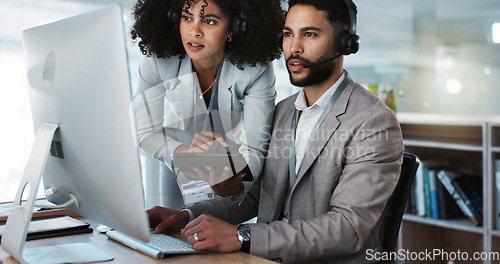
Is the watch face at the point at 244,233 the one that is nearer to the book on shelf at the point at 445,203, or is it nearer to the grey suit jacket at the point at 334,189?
the grey suit jacket at the point at 334,189

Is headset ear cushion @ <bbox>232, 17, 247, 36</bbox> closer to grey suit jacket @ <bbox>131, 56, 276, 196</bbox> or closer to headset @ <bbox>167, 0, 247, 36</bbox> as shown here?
headset @ <bbox>167, 0, 247, 36</bbox>

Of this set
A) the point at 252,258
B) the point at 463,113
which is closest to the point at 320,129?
the point at 252,258

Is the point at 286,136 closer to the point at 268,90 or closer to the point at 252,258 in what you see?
the point at 268,90

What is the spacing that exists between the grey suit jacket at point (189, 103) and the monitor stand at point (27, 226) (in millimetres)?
574

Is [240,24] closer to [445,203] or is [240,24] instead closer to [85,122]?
[85,122]

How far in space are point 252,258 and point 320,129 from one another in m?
0.54

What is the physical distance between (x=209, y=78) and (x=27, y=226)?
0.96 meters

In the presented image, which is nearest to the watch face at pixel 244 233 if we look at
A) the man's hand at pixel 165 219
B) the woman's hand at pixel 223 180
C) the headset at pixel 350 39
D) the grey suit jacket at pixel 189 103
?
the man's hand at pixel 165 219

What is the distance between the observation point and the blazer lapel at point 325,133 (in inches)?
59.3

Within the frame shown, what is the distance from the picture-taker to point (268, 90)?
1.78 m

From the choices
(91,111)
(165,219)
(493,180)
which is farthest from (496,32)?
(91,111)

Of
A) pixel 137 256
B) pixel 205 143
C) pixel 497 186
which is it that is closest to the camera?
pixel 137 256

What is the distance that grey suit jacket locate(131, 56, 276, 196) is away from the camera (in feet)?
5.69

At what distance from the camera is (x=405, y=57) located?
3.42 metres
